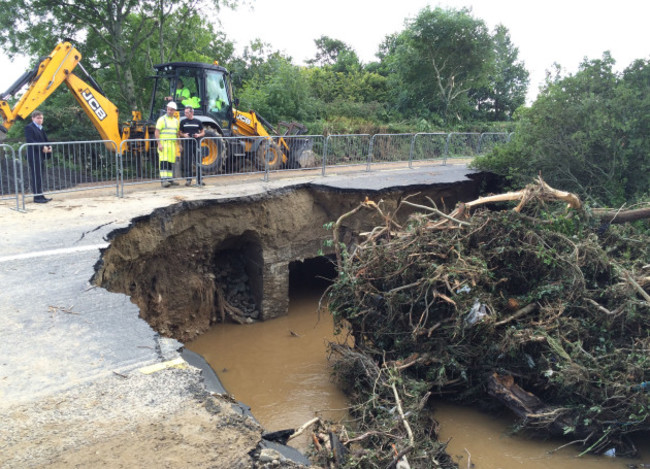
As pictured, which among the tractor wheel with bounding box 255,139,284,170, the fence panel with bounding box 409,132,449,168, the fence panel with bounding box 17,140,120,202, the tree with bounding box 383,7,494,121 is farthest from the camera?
the tree with bounding box 383,7,494,121

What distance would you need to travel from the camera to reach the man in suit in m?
8.23

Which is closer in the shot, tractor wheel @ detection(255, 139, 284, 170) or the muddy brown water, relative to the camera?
the muddy brown water

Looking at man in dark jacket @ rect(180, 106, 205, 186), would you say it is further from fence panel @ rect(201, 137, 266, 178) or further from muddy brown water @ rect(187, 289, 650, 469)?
muddy brown water @ rect(187, 289, 650, 469)

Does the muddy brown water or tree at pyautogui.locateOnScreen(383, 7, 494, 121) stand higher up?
tree at pyautogui.locateOnScreen(383, 7, 494, 121)

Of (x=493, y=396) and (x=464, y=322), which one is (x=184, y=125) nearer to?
(x=464, y=322)

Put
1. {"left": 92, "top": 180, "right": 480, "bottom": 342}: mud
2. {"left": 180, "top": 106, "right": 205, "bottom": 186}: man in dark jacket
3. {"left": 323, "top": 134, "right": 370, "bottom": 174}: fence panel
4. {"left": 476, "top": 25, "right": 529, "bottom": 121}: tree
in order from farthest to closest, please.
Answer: {"left": 476, "top": 25, "right": 529, "bottom": 121}: tree → {"left": 323, "top": 134, "right": 370, "bottom": 174}: fence panel → {"left": 180, "top": 106, "right": 205, "bottom": 186}: man in dark jacket → {"left": 92, "top": 180, "right": 480, "bottom": 342}: mud

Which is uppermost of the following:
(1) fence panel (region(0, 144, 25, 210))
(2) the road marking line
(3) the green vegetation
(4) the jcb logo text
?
(3) the green vegetation

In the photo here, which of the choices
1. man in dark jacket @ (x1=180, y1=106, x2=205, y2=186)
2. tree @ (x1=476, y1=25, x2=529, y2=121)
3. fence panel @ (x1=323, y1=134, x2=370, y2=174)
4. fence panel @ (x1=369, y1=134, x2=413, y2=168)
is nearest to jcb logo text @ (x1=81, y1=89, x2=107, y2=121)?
man in dark jacket @ (x1=180, y1=106, x2=205, y2=186)

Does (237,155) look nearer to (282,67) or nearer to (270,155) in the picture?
(270,155)

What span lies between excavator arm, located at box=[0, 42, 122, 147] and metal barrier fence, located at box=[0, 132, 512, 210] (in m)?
0.58

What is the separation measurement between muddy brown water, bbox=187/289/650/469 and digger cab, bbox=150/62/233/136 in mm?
4833

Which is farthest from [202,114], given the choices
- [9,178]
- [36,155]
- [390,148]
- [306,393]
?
[306,393]

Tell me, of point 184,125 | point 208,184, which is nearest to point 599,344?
point 208,184

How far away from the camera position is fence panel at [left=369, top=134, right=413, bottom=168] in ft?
42.8
